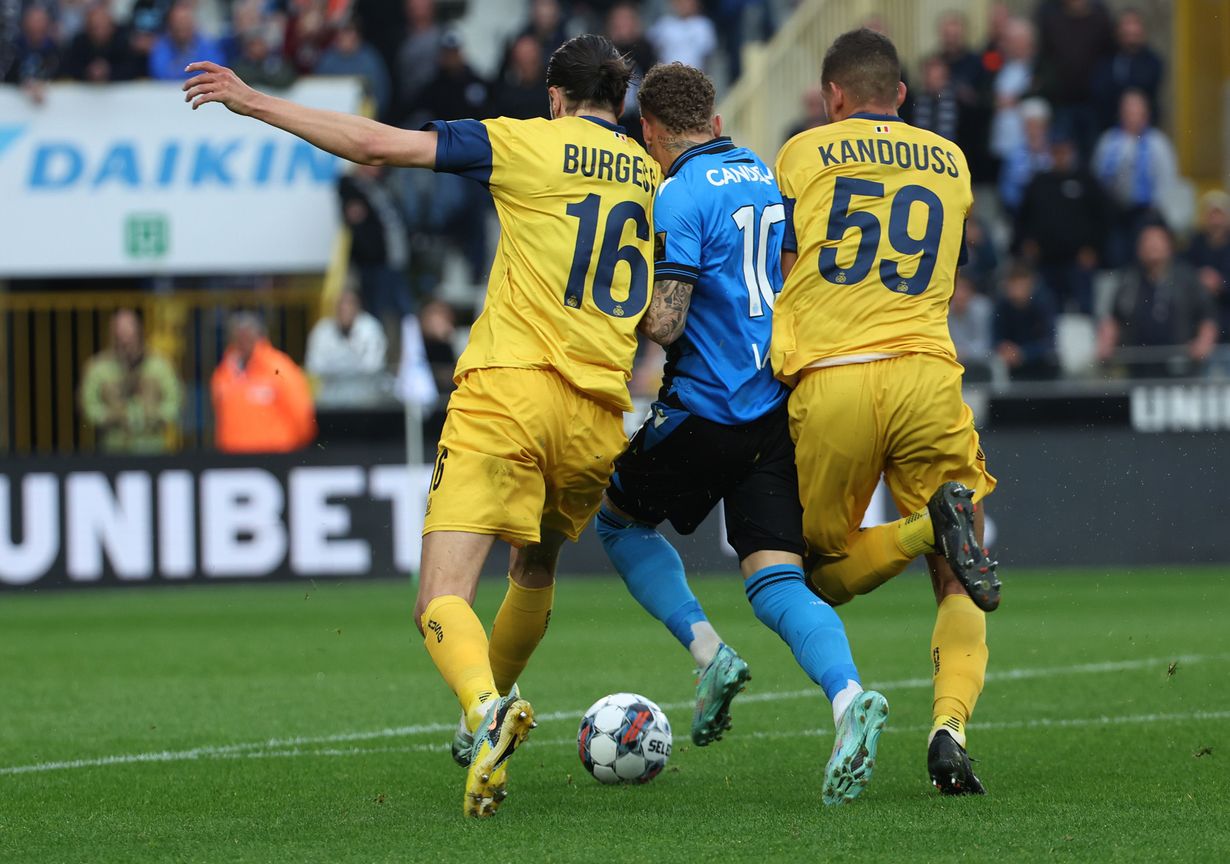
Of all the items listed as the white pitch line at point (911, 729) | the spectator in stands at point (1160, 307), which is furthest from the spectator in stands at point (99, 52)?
the white pitch line at point (911, 729)

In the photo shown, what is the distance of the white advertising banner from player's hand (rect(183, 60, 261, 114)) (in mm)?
12053

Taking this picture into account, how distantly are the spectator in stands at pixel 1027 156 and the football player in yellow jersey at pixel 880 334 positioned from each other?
1096cm

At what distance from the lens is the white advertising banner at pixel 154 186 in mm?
17375

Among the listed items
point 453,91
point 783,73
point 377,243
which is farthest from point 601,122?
point 783,73

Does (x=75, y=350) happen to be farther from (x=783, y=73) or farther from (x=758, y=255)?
(x=758, y=255)

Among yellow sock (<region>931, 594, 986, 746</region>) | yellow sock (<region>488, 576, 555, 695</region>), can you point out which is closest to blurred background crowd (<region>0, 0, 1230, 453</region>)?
yellow sock (<region>488, 576, 555, 695</region>)

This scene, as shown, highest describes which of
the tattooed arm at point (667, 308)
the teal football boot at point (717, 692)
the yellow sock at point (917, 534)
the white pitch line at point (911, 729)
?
the tattooed arm at point (667, 308)

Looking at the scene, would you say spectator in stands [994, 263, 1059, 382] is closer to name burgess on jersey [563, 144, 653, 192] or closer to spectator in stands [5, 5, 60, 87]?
spectator in stands [5, 5, 60, 87]

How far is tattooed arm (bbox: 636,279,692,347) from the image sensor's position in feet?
19.5

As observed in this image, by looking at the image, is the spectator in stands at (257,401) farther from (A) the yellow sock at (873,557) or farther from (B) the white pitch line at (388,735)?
(A) the yellow sock at (873,557)

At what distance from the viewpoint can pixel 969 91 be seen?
17250 millimetres

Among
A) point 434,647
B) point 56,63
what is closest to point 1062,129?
point 56,63

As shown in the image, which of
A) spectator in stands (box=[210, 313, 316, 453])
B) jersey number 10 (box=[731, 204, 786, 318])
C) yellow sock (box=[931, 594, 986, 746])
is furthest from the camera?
spectator in stands (box=[210, 313, 316, 453])

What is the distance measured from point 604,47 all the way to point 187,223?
12189mm
